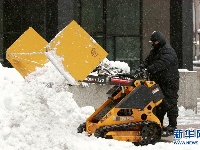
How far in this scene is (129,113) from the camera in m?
7.41

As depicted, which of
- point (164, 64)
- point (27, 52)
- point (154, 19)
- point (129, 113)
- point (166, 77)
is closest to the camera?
point (129, 113)

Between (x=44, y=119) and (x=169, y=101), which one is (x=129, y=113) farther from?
(x=44, y=119)

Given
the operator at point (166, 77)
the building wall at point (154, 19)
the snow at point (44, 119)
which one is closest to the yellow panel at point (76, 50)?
the snow at point (44, 119)

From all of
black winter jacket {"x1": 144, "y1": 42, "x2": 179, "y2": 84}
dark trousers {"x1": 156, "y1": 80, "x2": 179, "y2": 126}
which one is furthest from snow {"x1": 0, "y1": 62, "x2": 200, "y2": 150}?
black winter jacket {"x1": 144, "y1": 42, "x2": 179, "y2": 84}

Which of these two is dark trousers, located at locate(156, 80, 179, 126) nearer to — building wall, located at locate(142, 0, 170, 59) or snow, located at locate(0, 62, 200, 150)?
snow, located at locate(0, 62, 200, 150)

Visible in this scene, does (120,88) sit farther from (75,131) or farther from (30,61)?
(30,61)

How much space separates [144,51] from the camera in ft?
49.4

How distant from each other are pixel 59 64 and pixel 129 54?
708 cm

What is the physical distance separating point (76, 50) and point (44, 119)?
4.85 ft

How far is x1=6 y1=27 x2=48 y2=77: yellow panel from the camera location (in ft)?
31.4

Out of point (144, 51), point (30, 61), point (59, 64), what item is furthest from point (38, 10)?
point (59, 64)

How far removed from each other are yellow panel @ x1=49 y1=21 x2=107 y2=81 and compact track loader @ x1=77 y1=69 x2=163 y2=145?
41.1 inches

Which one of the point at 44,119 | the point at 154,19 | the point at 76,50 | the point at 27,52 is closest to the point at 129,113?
the point at 44,119

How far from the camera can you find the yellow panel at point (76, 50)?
820cm
